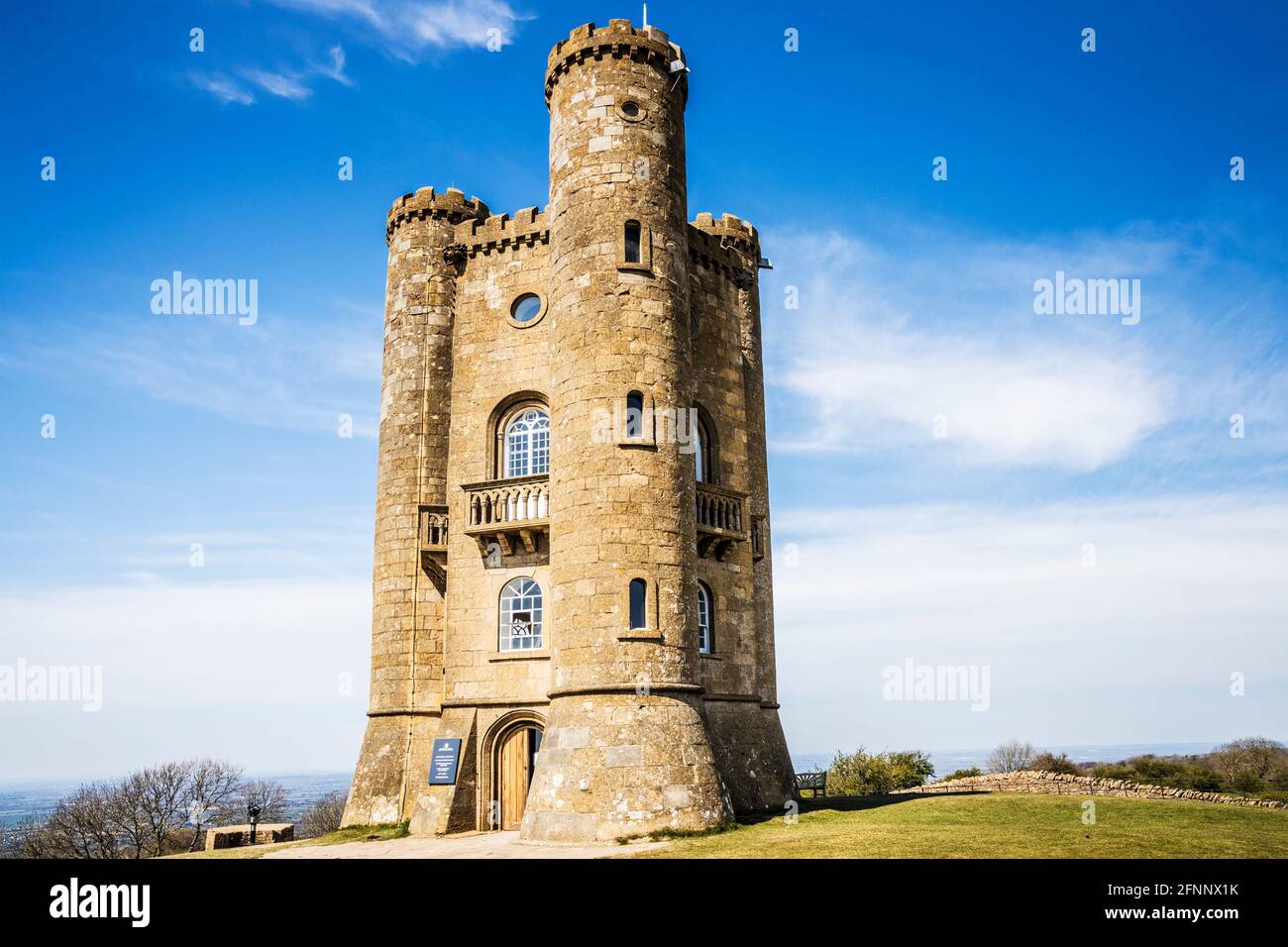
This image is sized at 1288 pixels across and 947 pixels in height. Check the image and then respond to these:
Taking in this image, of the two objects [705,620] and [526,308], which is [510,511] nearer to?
[705,620]

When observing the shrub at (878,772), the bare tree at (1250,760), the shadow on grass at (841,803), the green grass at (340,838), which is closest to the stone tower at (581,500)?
the green grass at (340,838)

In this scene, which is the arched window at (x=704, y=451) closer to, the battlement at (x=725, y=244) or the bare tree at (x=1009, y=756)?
the battlement at (x=725, y=244)

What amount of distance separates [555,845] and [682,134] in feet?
55.9

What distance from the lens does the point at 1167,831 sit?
17484 millimetres

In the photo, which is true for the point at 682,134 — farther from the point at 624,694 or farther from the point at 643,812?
the point at 643,812

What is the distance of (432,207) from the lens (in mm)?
28656

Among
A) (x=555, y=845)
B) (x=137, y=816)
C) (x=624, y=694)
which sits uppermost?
(x=624, y=694)

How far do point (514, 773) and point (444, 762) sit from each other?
175cm

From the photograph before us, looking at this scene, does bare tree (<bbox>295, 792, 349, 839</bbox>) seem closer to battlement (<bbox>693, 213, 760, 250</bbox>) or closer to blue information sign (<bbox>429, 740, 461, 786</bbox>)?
blue information sign (<bbox>429, 740, 461, 786</bbox>)

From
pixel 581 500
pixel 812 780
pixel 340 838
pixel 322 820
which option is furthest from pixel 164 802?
pixel 581 500

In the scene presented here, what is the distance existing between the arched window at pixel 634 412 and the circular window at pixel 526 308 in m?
6.02

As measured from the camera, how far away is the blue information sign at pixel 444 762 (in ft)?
77.7

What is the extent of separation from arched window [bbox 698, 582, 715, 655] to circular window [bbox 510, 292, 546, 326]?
28.2 feet
